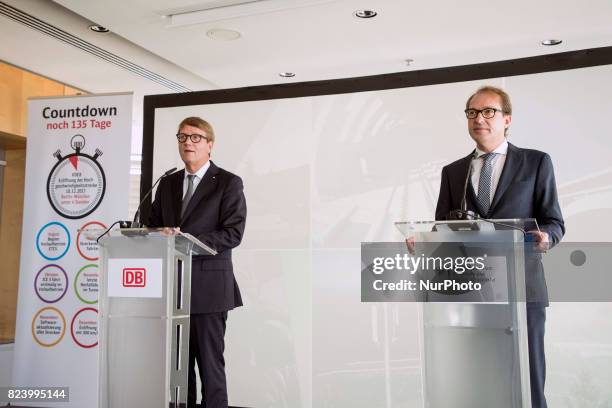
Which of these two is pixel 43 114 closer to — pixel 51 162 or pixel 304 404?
pixel 51 162

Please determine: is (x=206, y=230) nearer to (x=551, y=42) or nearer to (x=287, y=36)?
(x=287, y=36)

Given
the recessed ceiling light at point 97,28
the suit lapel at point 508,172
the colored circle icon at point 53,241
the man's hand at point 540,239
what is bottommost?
the man's hand at point 540,239

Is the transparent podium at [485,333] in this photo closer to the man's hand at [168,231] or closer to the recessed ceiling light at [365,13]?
the man's hand at [168,231]

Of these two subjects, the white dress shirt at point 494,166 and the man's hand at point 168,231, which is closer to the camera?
the man's hand at point 168,231

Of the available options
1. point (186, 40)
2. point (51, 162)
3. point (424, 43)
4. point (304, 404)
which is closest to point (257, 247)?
point (304, 404)

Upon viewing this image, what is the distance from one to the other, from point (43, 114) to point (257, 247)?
2.12 metres

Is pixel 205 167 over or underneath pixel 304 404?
over

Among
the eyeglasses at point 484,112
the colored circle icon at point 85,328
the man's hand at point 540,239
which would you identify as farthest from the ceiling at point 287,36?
the man's hand at point 540,239

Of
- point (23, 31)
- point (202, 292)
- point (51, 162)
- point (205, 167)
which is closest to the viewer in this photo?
point (202, 292)

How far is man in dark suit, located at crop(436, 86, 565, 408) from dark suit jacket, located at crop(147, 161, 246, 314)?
1240 millimetres

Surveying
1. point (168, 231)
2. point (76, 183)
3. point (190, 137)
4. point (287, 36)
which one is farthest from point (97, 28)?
point (168, 231)

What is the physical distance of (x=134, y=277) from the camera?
9.40 ft

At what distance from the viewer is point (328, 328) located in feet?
15.0

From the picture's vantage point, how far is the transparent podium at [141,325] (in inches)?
110
